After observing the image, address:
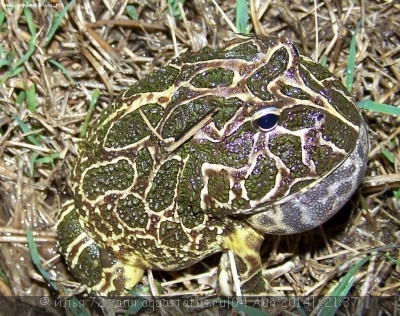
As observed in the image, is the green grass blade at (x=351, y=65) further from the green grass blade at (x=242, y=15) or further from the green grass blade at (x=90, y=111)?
the green grass blade at (x=90, y=111)

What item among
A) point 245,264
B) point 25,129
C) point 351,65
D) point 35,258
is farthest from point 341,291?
point 25,129

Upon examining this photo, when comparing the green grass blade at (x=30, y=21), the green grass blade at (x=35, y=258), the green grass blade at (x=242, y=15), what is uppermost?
the green grass blade at (x=242, y=15)

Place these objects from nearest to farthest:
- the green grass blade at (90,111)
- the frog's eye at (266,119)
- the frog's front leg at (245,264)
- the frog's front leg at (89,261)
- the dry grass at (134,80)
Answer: the frog's eye at (266,119), the frog's front leg at (245,264), the frog's front leg at (89,261), the dry grass at (134,80), the green grass blade at (90,111)

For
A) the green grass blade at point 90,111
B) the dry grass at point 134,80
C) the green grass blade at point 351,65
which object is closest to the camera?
the green grass blade at point 351,65

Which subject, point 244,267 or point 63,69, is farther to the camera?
point 63,69

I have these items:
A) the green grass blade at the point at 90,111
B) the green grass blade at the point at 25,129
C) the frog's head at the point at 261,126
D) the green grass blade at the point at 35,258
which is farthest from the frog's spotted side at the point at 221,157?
the green grass blade at the point at 25,129

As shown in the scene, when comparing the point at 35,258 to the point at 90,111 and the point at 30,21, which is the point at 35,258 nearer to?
the point at 90,111

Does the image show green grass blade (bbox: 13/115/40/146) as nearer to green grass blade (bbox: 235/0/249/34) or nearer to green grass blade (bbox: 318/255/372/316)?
green grass blade (bbox: 235/0/249/34)

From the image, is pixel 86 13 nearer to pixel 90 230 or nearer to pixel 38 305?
pixel 90 230
